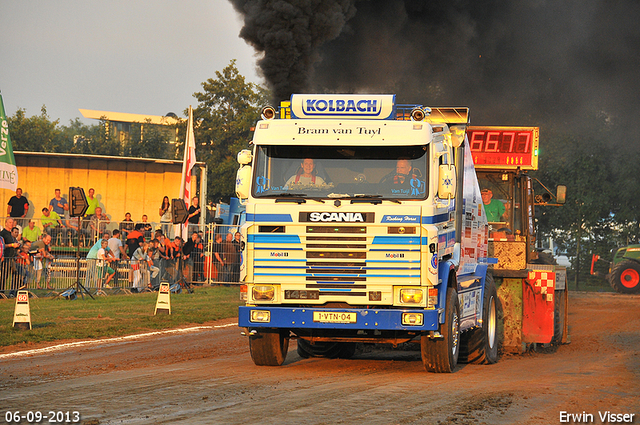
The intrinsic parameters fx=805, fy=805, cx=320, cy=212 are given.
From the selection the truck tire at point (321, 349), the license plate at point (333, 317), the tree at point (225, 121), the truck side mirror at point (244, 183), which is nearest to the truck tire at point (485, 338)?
the truck tire at point (321, 349)

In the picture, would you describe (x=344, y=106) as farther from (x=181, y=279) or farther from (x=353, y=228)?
(x=181, y=279)

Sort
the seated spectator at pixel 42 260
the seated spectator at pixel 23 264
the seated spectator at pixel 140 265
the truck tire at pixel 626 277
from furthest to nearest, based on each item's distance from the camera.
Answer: the truck tire at pixel 626 277 → the seated spectator at pixel 140 265 → the seated spectator at pixel 42 260 → the seated spectator at pixel 23 264

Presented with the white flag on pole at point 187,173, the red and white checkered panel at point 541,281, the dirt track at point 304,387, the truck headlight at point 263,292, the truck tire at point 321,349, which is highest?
the white flag on pole at point 187,173

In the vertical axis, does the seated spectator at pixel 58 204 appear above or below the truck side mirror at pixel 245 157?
above

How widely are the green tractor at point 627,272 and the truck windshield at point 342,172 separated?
79.8 ft

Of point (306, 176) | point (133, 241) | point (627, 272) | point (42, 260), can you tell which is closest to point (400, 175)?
point (306, 176)

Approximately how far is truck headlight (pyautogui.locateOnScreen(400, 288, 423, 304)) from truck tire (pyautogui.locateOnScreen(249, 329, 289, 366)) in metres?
1.87

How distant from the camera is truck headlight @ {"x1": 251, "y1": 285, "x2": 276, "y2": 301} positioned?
994 cm

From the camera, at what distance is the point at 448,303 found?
10.0 meters

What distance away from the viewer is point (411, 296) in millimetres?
9609

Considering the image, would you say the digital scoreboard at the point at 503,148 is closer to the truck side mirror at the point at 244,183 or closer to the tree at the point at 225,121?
the truck side mirror at the point at 244,183

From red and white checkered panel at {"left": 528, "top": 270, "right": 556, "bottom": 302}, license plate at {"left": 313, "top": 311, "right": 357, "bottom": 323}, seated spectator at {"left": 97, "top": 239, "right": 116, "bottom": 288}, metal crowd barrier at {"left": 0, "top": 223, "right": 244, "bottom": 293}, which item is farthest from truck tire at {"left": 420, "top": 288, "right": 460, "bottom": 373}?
seated spectator at {"left": 97, "top": 239, "right": 116, "bottom": 288}

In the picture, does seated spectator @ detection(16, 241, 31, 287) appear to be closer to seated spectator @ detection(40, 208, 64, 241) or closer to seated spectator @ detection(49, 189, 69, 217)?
seated spectator @ detection(40, 208, 64, 241)

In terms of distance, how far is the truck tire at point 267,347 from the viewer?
10.5 m
